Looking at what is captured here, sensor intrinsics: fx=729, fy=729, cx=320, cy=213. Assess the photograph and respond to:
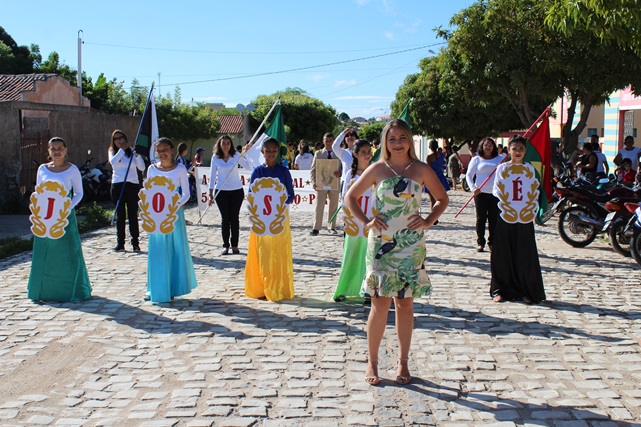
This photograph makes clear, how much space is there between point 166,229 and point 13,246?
519cm

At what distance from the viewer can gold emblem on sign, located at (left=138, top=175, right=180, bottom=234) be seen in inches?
322

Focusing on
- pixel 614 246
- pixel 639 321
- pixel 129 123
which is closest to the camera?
pixel 639 321

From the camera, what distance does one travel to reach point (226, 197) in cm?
1177

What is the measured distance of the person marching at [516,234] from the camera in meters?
8.23

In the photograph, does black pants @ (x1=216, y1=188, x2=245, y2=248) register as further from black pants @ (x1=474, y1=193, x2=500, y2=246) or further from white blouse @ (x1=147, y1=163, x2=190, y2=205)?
black pants @ (x1=474, y1=193, x2=500, y2=246)

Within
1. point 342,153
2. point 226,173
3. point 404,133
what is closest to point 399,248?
point 404,133

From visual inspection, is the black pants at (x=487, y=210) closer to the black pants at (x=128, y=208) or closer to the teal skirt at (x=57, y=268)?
the black pants at (x=128, y=208)

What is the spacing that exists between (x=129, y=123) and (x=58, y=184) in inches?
728

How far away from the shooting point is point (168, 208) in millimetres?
8211

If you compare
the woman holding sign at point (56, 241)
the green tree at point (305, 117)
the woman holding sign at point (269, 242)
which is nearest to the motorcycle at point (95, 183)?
the woman holding sign at point (56, 241)

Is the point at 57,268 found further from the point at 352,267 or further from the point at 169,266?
the point at 352,267

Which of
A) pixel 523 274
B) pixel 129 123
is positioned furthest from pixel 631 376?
pixel 129 123

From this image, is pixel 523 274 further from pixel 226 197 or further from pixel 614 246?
pixel 226 197

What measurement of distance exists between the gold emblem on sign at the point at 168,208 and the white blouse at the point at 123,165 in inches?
142
